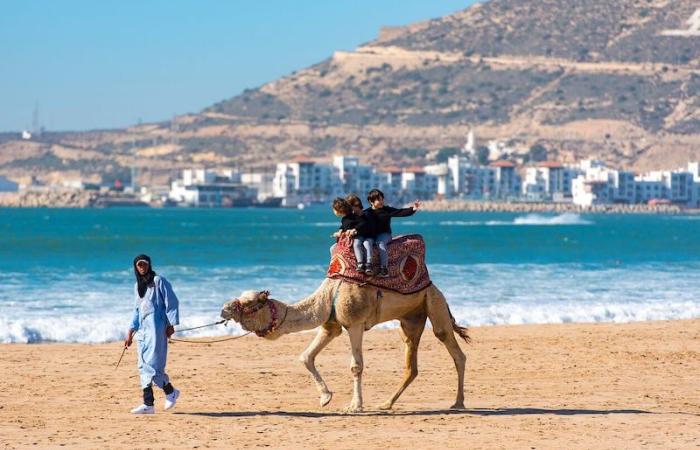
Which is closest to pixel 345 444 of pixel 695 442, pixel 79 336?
pixel 695 442

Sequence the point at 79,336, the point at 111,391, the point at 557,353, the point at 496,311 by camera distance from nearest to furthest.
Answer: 1. the point at 111,391
2. the point at 557,353
3. the point at 79,336
4. the point at 496,311

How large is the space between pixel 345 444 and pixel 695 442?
2385 mm

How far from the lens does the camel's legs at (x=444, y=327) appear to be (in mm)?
12984

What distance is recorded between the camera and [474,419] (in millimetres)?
12383

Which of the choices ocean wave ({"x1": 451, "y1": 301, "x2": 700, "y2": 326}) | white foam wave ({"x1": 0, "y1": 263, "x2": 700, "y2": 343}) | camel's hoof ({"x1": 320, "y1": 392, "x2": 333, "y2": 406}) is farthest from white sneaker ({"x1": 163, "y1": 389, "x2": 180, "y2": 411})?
ocean wave ({"x1": 451, "y1": 301, "x2": 700, "y2": 326})

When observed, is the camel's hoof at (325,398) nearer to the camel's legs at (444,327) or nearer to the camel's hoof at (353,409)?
the camel's hoof at (353,409)

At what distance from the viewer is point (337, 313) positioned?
1248 centimetres

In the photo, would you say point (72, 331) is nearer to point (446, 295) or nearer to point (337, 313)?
point (337, 313)

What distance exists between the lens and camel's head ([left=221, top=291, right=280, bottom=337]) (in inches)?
473

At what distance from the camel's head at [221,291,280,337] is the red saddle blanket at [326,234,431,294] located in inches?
24.3

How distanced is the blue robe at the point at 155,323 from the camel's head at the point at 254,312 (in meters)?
0.47

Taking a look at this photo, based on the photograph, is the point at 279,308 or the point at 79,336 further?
the point at 79,336

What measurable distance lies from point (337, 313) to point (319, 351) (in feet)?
1.16

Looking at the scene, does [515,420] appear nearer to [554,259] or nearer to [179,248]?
[554,259]
